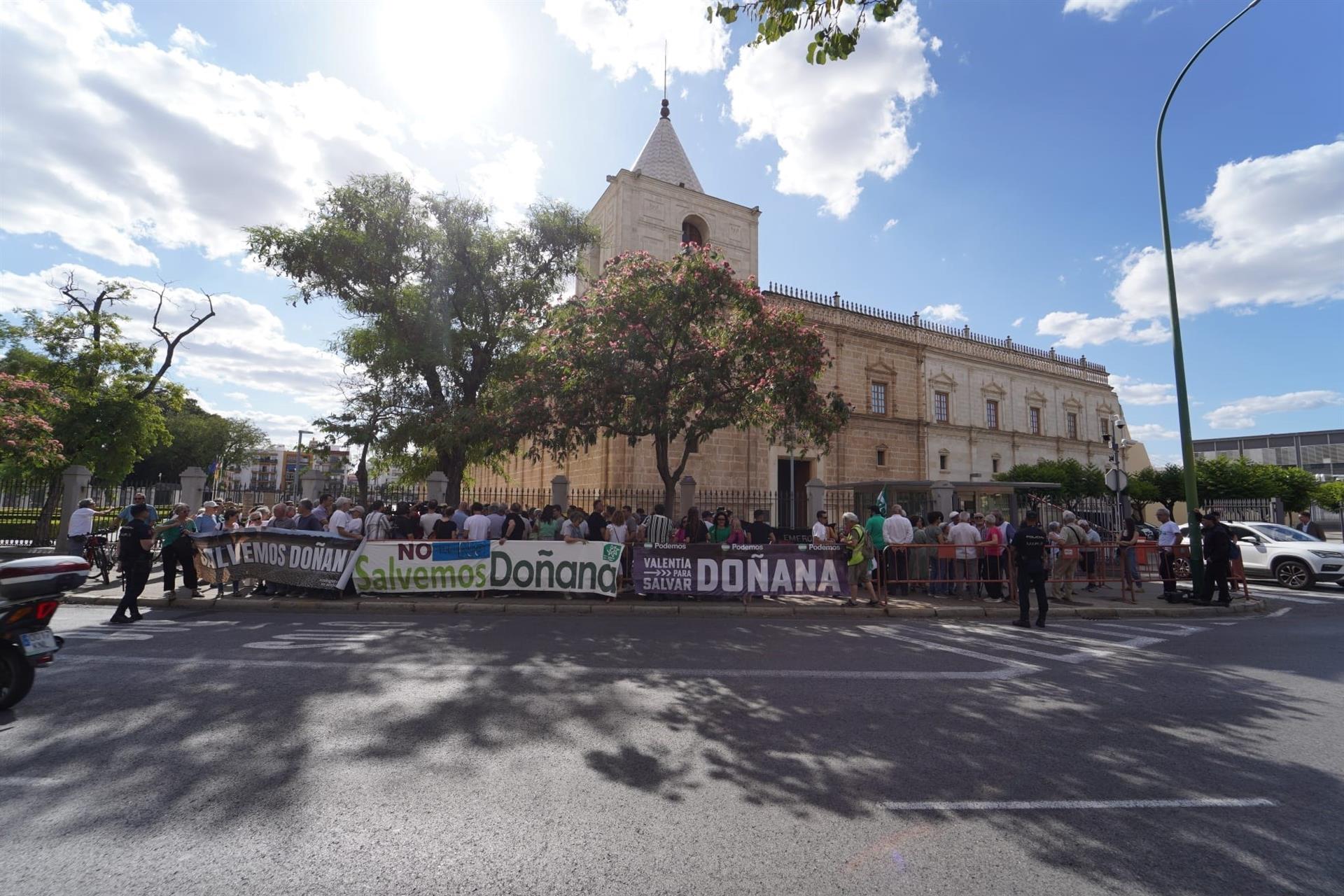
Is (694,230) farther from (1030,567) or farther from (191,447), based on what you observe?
(191,447)

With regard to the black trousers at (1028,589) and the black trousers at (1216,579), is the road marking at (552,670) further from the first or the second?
the black trousers at (1216,579)

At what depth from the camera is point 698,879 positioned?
2760mm

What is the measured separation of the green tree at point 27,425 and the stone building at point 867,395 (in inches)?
465

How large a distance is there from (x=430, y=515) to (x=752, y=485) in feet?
52.0

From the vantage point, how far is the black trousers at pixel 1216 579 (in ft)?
38.8

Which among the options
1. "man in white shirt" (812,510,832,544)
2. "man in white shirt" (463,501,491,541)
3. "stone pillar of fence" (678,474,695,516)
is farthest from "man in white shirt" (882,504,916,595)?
"man in white shirt" (463,501,491,541)

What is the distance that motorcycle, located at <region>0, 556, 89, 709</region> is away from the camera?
5.11 metres

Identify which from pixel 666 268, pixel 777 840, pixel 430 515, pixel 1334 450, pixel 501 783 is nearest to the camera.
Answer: pixel 777 840

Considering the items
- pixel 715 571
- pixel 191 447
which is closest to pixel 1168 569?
pixel 715 571

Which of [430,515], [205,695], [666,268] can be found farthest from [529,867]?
[666,268]

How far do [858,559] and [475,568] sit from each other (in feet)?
22.2

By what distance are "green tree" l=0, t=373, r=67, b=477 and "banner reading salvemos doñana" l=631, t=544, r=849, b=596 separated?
1631cm

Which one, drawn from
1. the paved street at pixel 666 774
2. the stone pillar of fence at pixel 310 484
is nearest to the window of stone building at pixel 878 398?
the stone pillar of fence at pixel 310 484

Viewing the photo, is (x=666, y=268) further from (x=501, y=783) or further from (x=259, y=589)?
(x=501, y=783)
